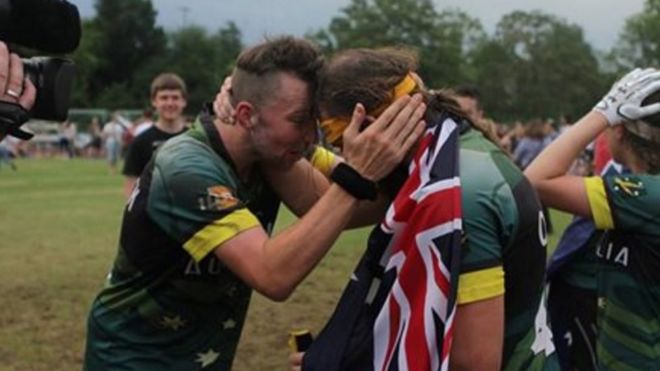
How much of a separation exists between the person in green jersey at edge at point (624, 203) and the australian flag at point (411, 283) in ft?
3.37

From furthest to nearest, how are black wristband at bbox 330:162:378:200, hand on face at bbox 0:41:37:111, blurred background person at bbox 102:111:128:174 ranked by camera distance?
blurred background person at bbox 102:111:128:174 < black wristband at bbox 330:162:378:200 < hand on face at bbox 0:41:37:111

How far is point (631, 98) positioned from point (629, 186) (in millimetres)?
316

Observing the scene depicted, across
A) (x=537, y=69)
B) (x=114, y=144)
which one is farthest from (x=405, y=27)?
(x=114, y=144)

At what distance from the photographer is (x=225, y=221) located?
305cm

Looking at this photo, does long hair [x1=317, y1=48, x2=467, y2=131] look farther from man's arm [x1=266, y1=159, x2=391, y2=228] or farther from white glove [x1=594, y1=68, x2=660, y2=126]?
white glove [x1=594, y1=68, x2=660, y2=126]

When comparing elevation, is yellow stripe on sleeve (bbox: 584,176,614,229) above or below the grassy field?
above

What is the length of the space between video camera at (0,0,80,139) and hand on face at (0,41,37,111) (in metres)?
0.02

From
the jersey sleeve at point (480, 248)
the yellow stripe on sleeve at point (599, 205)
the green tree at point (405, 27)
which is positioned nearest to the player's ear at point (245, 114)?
the jersey sleeve at point (480, 248)

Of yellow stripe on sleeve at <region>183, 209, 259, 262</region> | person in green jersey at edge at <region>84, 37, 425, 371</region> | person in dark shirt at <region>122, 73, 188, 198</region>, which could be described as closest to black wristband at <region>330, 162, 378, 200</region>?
person in green jersey at edge at <region>84, 37, 425, 371</region>

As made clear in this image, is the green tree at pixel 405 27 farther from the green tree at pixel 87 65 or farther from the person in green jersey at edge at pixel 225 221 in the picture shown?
the person in green jersey at edge at pixel 225 221

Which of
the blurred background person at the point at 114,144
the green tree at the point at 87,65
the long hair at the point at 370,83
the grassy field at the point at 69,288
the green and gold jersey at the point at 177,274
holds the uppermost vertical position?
the long hair at the point at 370,83

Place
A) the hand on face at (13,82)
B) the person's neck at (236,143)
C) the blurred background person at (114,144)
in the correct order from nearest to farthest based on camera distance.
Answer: the hand on face at (13,82), the person's neck at (236,143), the blurred background person at (114,144)

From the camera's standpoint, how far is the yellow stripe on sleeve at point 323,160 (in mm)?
3777

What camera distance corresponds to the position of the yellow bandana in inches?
105
